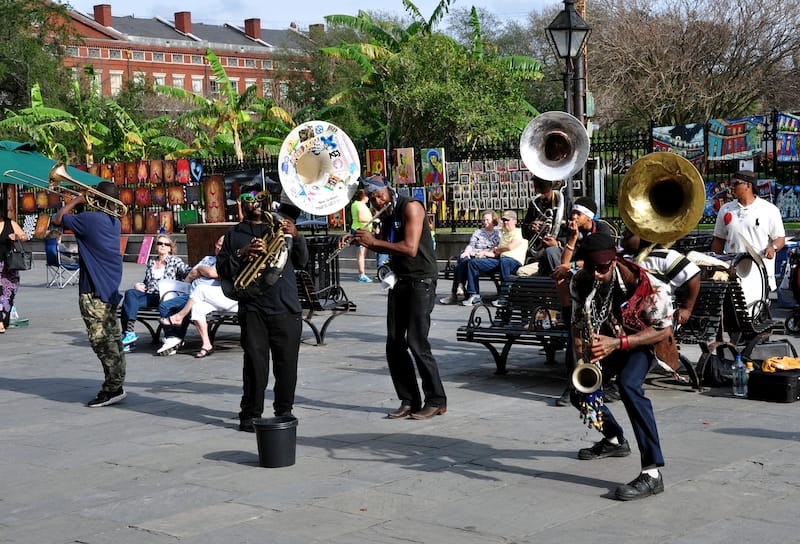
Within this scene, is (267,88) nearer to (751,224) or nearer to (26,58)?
(26,58)

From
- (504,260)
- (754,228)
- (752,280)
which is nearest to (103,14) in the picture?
(504,260)

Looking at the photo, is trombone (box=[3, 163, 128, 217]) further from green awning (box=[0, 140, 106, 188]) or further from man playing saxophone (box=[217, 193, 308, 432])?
green awning (box=[0, 140, 106, 188])

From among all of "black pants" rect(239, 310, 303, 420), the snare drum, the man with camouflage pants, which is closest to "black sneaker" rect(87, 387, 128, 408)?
the man with camouflage pants

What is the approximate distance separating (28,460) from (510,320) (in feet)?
14.4

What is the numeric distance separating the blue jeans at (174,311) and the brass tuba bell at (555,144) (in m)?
3.87

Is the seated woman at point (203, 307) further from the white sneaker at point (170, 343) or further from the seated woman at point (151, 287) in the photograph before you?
the seated woman at point (151, 287)

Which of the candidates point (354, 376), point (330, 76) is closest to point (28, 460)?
point (354, 376)

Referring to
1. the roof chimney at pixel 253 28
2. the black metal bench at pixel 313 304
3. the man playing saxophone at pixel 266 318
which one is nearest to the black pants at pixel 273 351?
the man playing saxophone at pixel 266 318

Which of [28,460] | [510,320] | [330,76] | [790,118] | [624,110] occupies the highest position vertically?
[330,76]

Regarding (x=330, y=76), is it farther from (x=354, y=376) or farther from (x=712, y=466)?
(x=712, y=466)

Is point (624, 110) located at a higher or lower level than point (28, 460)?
higher

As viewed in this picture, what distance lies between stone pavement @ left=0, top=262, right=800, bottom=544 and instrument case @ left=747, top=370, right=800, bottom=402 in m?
0.13

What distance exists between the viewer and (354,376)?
9938 millimetres

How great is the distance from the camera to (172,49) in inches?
3430
